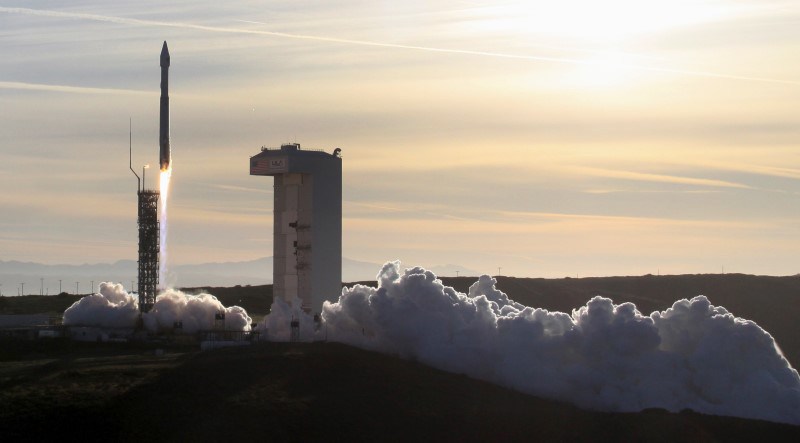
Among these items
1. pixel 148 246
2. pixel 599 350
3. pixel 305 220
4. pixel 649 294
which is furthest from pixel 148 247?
pixel 649 294

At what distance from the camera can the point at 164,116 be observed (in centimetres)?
11150

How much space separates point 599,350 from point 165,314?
3717 centimetres

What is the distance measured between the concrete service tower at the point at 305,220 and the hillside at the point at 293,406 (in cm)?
1494

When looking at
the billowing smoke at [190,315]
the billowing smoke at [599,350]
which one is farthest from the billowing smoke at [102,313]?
the billowing smoke at [599,350]

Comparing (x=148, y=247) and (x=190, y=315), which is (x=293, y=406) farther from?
(x=148, y=247)

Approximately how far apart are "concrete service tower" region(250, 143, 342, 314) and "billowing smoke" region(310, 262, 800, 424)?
1189cm

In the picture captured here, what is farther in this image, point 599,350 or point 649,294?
point 649,294

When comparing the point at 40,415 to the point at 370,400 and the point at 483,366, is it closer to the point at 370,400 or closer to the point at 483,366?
the point at 370,400

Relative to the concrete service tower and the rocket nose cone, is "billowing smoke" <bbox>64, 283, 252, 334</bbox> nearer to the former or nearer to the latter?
the concrete service tower

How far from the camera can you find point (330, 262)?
104 m

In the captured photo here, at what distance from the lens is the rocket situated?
11125 cm

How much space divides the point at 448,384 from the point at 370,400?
6.98 meters

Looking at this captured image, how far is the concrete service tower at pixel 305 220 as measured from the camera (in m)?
102

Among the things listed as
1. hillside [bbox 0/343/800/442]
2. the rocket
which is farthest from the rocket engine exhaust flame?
hillside [bbox 0/343/800/442]
